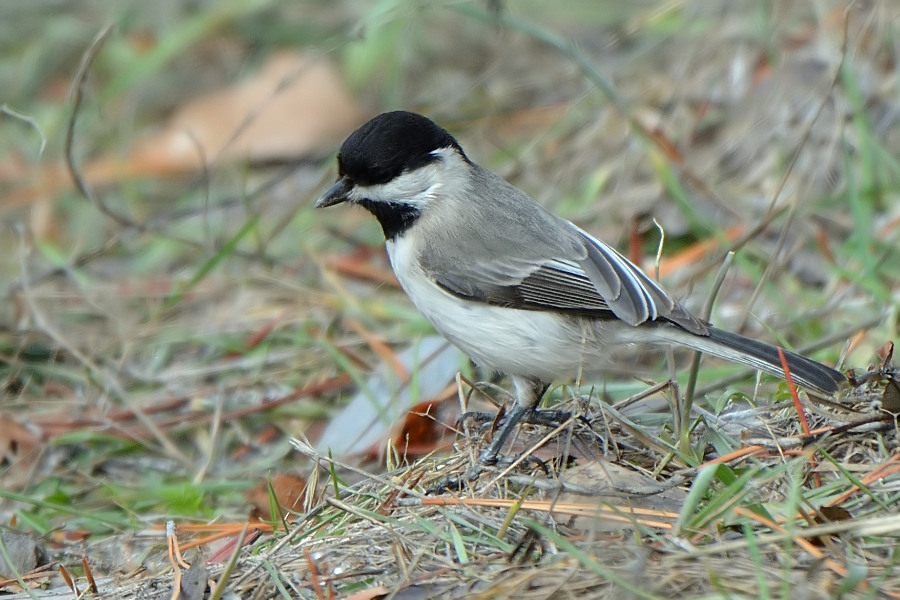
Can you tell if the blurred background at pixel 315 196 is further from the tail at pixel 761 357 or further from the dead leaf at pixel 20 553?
→ the tail at pixel 761 357

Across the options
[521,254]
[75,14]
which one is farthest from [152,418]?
[75,14]

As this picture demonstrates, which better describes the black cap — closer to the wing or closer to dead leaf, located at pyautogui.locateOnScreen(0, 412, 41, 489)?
the wing

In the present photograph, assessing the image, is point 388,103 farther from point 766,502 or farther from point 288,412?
point 766,502

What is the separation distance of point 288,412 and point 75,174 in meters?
1.64

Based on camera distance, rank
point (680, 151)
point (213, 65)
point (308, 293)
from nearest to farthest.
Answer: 1. point (308, 293)
2. point (680, 151)
3. point (213, 65)

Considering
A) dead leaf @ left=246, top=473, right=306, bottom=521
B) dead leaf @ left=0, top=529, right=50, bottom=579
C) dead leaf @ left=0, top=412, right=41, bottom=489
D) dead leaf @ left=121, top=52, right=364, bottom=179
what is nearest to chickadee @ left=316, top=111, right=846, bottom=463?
dead leaf @ left=246, top=473, right=306, bottom=521

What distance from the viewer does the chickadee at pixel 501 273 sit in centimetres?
339

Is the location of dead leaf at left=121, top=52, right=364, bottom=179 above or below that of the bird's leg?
above

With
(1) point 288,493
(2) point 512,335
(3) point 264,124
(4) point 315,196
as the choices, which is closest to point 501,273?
(2) point 512,335

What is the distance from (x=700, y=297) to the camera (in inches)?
193

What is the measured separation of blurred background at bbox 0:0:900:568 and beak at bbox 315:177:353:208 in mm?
902

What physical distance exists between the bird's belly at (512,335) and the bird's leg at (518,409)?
39 millimetres

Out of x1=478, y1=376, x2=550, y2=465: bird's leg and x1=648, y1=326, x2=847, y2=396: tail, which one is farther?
x1=478, y1=376, x2=550, y2=465: bird's leg

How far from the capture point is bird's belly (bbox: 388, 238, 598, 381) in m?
3.40
